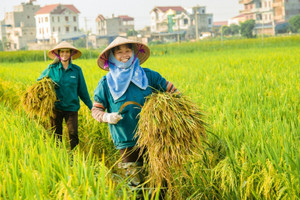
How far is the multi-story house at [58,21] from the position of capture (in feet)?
189

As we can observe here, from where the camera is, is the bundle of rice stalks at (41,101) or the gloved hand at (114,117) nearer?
the gloved hand at (114,117)

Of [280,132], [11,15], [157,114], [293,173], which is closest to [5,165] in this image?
[157,114]

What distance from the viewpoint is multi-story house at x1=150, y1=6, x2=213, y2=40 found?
5417 centimetres

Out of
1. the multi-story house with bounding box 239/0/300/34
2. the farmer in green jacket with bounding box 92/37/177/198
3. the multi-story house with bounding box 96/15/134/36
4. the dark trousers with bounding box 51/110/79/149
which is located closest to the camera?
the farmer in green jacket with bounding box 92/37/177/198

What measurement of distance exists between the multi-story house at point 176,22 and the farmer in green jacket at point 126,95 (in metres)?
47.8

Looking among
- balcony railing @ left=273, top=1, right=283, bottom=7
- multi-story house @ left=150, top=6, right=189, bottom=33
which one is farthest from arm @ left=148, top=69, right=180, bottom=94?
balcony railing @ left=273, top=1, right=283, bottom=7

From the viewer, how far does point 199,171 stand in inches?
112

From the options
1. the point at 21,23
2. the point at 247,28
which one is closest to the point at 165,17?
the point at 247,28

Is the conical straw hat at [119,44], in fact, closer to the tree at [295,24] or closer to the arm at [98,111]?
the arm at [98,111]

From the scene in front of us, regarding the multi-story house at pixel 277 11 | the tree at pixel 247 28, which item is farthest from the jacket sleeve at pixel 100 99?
the multi-story house at pixel 277 11

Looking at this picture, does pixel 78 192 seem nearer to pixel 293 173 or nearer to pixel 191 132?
pixel 191 132

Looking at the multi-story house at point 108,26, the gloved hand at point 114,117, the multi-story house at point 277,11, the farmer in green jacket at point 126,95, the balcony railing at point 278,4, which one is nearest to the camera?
the gloved hand at point 114,117

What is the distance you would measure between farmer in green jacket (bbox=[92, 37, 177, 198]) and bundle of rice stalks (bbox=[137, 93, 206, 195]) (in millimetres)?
297

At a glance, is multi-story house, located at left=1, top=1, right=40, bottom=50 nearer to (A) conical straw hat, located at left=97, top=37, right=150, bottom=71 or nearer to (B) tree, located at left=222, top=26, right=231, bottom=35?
(B) tree, located at left=222, top=26, right=231, bottom=35
